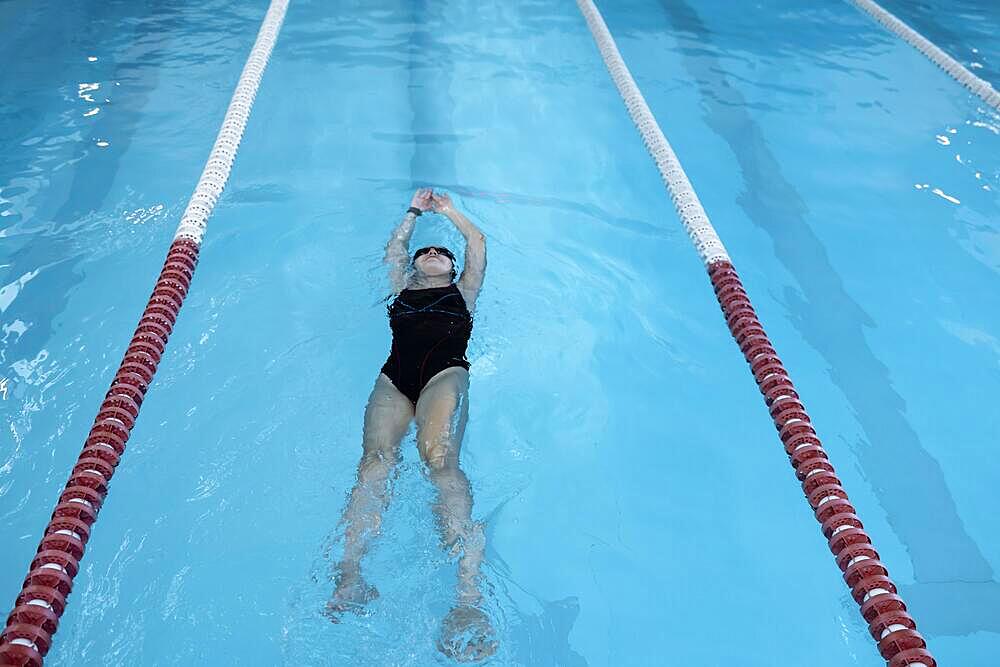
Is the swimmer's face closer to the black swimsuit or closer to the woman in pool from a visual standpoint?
the woman in pool

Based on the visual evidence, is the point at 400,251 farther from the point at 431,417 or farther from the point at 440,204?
the point at 431,417

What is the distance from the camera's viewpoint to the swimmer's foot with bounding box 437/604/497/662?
2240 millimetres

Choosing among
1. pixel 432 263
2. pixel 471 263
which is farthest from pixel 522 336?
pixel 432 263

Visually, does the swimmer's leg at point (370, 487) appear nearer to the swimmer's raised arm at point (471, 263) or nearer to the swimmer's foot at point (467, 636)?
the swimmer's foot at point (467, 636)

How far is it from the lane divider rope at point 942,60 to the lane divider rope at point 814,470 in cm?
231

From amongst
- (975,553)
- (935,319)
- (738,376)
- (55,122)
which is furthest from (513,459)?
(55,122)

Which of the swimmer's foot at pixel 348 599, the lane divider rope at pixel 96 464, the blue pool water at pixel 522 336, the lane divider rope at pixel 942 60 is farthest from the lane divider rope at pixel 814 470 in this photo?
the lane divider rope at pixel 942 60

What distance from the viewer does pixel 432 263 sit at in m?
3.26

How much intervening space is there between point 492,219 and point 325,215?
2.74 ft

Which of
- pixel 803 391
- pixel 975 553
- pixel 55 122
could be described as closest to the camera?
pixel 975 553

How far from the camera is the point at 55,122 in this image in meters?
4.79

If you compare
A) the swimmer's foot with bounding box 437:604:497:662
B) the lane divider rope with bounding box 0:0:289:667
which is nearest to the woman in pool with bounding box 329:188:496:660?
the swimmer's foot with bounding box 437:604:497:662

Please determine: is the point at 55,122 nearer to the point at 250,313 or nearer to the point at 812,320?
the point at 250,313

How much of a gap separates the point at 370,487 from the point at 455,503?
0.26 m
